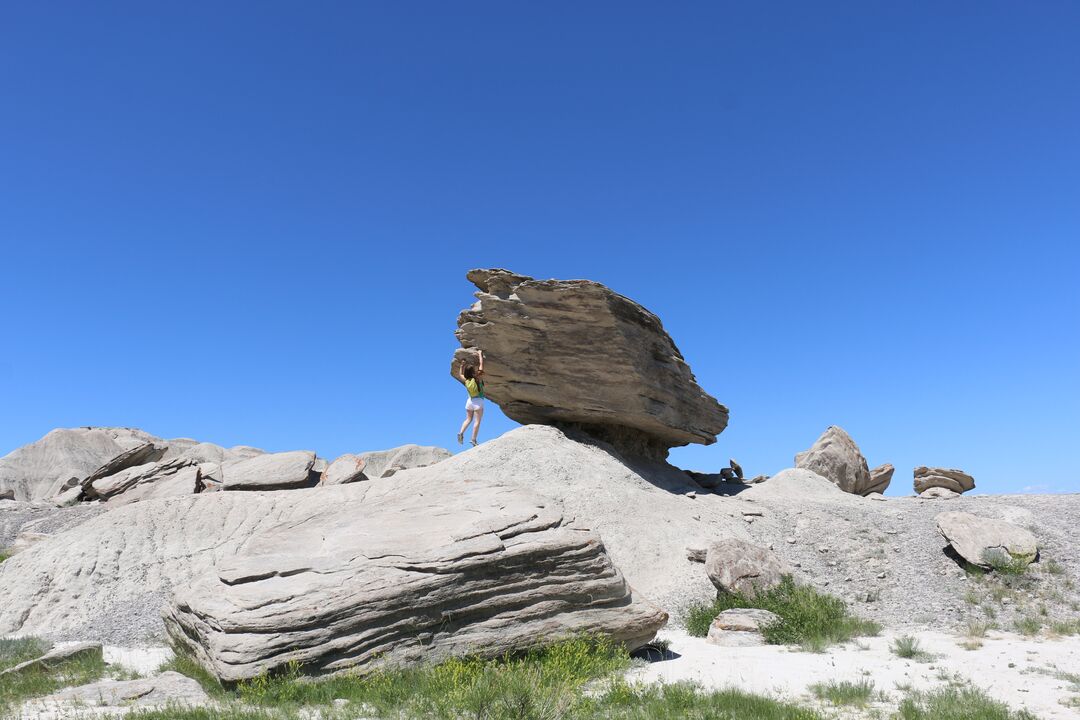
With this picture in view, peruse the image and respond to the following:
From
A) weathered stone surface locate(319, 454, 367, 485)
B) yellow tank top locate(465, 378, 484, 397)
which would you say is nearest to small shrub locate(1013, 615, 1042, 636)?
yellow tank top locate(465, 378, 484, 397)

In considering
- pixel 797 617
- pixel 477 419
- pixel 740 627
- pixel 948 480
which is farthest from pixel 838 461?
pixel 740 627

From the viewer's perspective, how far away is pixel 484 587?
8.91 metres

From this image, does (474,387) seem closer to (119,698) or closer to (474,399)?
(474,399)

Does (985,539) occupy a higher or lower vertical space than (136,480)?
lower

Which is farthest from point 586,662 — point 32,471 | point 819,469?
point 32,471

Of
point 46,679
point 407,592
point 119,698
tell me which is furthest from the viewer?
point 46,679

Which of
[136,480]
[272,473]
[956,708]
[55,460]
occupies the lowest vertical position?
[956,708]

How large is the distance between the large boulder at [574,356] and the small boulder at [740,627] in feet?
31.5

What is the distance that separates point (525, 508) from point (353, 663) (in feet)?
11.1

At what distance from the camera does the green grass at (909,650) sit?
958 cm

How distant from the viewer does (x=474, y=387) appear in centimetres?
2059

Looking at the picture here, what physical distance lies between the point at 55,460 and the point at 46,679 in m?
39.0

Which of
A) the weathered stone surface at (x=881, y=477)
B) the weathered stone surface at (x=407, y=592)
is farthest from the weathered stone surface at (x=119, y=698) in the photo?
the weathered stone surface at (x=881, y=477)

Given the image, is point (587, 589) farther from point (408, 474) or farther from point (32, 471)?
point (32, 471)
